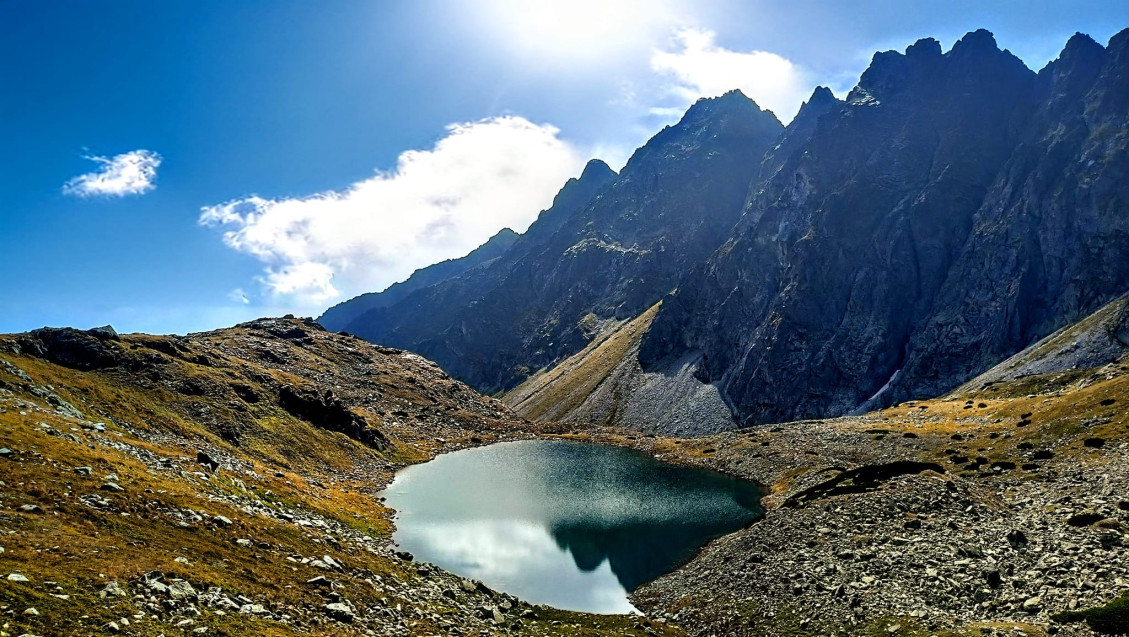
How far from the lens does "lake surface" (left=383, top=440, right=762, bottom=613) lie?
56.5 metres

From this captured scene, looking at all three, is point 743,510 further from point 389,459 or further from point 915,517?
point 389,459

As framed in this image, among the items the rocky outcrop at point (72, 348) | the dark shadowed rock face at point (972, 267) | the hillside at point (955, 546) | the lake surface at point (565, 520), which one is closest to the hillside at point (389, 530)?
the hillside at point (955, 546)

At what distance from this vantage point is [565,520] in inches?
3108

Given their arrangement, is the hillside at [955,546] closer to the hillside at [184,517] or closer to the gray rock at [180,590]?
the hillside at [184,517]

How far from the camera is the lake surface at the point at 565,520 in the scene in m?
56.5

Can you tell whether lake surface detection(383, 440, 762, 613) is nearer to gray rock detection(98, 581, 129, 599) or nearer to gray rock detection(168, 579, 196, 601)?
gray rock detection(168, 579, 196, 601)

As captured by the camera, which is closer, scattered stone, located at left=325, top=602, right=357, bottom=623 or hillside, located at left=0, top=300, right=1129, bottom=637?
hillside, located at left=0, top=300, right=1129, bottom=637

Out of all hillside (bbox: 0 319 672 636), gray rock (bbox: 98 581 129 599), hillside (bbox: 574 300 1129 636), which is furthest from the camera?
hillside (bbox: 574 300 1129 636)

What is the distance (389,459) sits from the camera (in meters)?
117

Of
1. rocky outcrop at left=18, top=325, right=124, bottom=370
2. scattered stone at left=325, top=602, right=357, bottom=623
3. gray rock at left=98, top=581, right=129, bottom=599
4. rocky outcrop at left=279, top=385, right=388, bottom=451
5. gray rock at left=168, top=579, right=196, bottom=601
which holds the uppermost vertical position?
rocky outcrop at left=18, top=325, right=124, bottom=370

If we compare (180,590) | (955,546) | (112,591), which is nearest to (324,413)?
(180,590)

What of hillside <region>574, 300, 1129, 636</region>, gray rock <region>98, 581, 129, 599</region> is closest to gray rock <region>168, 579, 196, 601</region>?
gray rock <region>98, 581, 129, 599</region>

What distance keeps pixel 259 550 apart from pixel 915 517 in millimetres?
48464

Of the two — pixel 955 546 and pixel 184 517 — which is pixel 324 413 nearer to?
pixel 184 517
